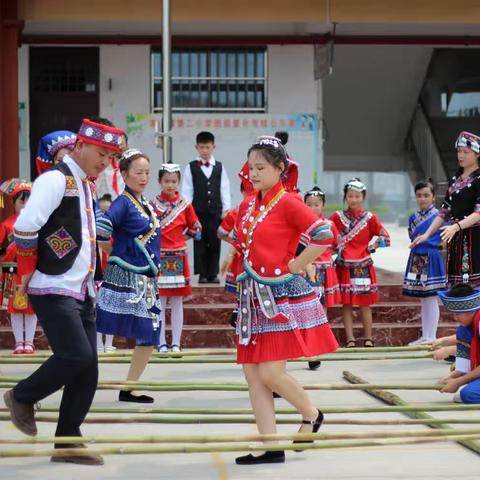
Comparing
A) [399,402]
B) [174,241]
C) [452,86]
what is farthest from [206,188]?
[452,86]

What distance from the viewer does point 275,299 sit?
17.4ft

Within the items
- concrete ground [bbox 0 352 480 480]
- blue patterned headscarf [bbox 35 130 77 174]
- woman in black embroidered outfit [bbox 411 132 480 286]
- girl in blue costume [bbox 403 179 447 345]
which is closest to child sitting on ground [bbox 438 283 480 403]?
concrete ground [bbox 0 352 480 480]

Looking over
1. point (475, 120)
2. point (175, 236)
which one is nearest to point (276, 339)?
point (175, 236)

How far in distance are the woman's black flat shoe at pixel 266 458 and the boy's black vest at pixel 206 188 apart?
24.0 ft

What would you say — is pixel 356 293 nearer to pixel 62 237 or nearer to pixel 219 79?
pixel 62 237

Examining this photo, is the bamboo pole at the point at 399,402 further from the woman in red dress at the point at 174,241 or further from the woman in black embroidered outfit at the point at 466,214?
the woman in red dress at the point at 174,241

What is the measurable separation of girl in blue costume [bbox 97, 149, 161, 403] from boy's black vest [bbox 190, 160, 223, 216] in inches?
205

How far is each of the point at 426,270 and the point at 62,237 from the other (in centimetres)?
576

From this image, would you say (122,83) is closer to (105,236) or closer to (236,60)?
(236,60)

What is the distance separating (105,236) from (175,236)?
9.76ft

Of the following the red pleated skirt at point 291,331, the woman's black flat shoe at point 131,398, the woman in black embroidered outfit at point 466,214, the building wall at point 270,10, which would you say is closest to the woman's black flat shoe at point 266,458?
the red pleated skirt at point 291,331

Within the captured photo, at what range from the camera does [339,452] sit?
17.9ft

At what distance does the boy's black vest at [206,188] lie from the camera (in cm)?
1230

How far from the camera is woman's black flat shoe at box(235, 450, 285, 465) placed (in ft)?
16.8
